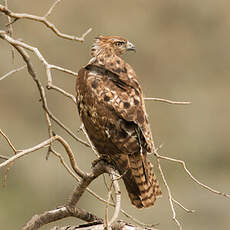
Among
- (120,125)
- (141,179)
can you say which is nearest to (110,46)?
(120,125)

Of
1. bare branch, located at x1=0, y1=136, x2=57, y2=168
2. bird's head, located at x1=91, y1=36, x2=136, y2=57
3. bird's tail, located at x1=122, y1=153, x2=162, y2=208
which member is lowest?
bare branch, located at x1=0, y1=136, x2=57, y2=168

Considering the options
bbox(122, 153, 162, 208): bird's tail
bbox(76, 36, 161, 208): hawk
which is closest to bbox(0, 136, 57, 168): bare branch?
bbox(76, 36, 161, 208): hawk

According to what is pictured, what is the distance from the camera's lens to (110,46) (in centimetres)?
549

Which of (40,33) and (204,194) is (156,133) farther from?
(40,33)

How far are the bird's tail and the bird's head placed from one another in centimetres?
96

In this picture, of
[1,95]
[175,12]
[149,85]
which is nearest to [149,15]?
[175,12]

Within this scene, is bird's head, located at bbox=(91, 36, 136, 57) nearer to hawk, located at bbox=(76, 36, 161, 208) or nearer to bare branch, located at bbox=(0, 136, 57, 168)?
hawk, located at bbox=(76, 36, 161, 208)

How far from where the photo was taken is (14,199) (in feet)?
43.0

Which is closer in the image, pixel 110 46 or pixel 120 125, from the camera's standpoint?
pixel 120 125

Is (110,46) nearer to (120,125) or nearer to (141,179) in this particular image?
(120,125)

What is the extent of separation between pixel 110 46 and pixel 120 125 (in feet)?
3.12

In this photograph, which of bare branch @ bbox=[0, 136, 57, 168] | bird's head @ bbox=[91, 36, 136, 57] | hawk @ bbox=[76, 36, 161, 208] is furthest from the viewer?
bird's head @ bbox=[91, 36, 136, 57]

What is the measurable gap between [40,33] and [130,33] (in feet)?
6.88

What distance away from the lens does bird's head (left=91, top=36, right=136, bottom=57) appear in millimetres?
5418
